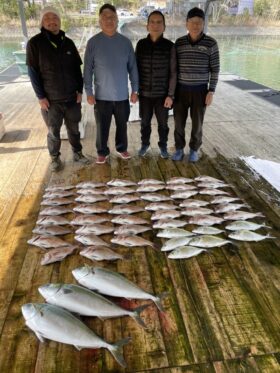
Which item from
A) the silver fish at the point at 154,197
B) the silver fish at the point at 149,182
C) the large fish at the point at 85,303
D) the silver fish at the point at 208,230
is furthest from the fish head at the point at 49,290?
the silver fish at the point at 149,182

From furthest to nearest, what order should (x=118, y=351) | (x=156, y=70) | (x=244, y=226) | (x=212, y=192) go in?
(x=156, y=70) < (x=212, y=192) < (x=244, y=226) < (x=118, y=351)

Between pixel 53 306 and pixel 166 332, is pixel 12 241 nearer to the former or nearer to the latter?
pixel 53 306

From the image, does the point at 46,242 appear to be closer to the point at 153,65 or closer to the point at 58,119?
the point at 58,119

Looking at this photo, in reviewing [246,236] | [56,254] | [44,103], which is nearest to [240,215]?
[246,236]

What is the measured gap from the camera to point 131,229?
260 centimetres

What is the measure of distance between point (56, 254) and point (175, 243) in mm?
894

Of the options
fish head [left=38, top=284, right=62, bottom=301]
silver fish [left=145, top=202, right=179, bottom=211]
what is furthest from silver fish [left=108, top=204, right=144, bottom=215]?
fish head [left=38, top=284, right=62, bottom=301]

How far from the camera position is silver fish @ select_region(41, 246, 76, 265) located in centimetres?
228

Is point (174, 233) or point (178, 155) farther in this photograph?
point (178, 155)

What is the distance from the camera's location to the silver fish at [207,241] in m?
2.42

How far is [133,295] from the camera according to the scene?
193cm

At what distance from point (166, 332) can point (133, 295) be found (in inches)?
11.4

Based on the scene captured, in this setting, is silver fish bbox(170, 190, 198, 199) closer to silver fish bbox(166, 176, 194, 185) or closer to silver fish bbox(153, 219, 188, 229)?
silver fish bbox(166, 176, 194, 185)

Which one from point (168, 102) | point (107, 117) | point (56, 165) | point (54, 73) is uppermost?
point (54, 73)
